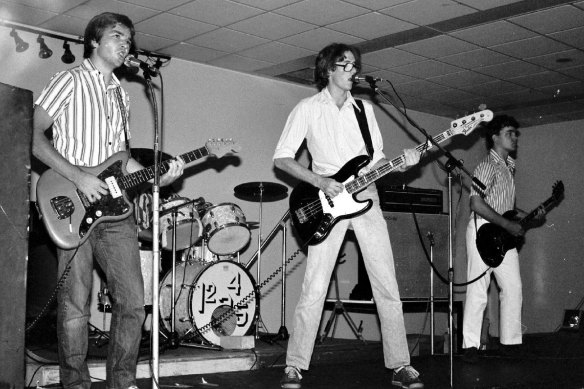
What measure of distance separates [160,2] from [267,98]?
112 inches

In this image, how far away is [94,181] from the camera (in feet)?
12.4

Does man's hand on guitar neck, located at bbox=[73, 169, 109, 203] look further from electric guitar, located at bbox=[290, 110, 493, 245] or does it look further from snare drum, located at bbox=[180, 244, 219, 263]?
snare drum, located at bbox=[180, 244, 219, 263]

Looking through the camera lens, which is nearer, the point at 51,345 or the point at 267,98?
the point at 51,345

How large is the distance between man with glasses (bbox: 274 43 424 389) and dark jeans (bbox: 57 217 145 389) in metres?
1.16

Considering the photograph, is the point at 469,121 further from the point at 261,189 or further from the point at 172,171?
the point at 261,189

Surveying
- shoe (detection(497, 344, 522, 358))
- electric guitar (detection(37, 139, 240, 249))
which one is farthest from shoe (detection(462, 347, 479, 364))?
electric guitar (detection(37, 139, 240, 249))

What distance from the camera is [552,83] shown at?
952 centimetres

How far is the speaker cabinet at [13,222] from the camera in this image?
327 centimetres

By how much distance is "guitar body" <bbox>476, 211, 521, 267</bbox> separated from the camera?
6758 millimetres

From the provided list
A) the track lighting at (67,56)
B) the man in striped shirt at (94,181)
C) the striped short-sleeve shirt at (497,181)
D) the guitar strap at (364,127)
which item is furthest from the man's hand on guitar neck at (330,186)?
the track lighting at (67,56)

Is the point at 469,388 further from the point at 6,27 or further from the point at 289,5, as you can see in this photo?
the point at 6,27

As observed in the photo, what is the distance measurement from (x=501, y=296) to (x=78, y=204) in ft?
15.0

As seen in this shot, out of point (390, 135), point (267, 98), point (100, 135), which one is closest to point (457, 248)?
point (390, 135)

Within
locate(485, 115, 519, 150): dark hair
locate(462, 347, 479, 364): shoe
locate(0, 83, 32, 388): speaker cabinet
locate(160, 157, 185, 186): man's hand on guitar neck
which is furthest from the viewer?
locate(485, 115, 519, 150): dark hair
